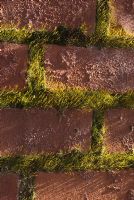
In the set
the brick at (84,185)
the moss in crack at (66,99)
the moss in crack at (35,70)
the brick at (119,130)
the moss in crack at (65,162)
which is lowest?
the brick at (84,185)

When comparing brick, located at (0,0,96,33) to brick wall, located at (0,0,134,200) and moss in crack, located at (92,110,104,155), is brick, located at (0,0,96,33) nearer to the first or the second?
brick wall, located at (0,0,134,200)

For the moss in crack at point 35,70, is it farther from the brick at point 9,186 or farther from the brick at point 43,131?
the brick at point 9,186

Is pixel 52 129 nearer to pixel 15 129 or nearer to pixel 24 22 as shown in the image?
pixel 15 129

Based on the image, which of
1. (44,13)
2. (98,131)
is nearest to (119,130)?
(98,131)

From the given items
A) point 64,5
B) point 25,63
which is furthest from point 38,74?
point 64,5

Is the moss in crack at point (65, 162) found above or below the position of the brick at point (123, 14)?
below

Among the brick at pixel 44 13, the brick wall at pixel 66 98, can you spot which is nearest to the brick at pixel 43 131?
the brick wall at pixel 66 98
